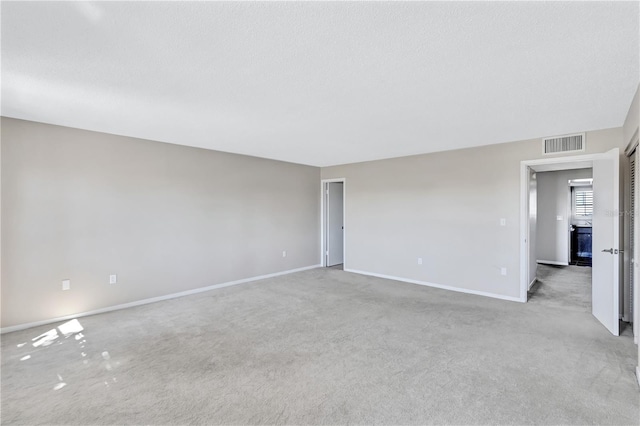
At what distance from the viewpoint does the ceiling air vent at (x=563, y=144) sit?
3875 mm

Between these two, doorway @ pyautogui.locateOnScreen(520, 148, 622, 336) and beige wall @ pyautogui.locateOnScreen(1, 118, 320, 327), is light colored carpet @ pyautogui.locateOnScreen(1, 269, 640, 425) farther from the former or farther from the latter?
beige wall @ pyautogui.locateOnScreen(1, 118, 320, 327)

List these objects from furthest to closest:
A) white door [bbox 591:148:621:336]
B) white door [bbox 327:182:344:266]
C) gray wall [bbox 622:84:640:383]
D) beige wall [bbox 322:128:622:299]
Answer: white door [bbox 327:182:344:266] < beige wall [bbox 322:128:622:299] < white door [bbox 591:148:621:336] < gray wall [bbox 622:84:640:383]

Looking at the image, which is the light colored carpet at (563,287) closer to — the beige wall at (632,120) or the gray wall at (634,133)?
the gray wall at (634,133)

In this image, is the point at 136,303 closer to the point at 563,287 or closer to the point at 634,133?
the point at 634,133

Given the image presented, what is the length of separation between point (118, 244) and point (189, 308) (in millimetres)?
1289

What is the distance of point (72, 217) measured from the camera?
3.69 meters

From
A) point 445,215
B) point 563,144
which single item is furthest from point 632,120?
point 445,215

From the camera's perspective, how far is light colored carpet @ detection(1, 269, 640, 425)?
195 cm

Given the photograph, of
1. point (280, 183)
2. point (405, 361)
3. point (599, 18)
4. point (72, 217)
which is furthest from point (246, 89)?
point (280, 183)

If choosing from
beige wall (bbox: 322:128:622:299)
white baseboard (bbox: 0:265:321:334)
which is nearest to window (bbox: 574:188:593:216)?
beige wall (bbox: 322:128:622:299)

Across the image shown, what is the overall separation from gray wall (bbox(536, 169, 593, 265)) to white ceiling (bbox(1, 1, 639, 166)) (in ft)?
15.1

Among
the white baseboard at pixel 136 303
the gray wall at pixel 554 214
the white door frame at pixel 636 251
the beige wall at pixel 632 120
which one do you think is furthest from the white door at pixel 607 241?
the white baseboard at pixel 136 303

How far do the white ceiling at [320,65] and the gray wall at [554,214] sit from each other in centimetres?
459

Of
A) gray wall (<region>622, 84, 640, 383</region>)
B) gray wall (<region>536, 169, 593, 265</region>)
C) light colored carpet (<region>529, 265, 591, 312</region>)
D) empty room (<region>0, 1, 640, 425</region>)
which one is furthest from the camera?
gray wall (<region>536, 169, 593, 265</region>)
